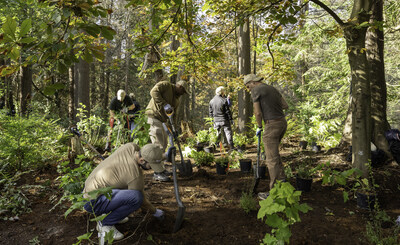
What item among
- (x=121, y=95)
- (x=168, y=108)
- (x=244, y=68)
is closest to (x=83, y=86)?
(x=121, y=95)

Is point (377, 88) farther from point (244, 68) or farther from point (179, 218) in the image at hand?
point (244, 68)

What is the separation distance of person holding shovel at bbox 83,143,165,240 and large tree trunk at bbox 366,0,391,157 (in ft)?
14.2

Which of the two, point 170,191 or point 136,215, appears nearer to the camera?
point 136,215

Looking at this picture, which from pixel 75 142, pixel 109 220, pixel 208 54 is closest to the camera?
pixel 109 220

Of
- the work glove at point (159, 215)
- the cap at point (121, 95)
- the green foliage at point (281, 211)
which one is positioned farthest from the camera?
the cap at point (121, 95)

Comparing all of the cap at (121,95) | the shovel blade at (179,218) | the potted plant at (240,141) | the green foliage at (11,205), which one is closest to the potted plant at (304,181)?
the shovel blade at (179,218)

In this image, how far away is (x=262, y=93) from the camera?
3.48 metres

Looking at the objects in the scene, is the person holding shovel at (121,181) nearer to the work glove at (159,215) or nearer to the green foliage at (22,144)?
Answer: the work glove at (159,215)

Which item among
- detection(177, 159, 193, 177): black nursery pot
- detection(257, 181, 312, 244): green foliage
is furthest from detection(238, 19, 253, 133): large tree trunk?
detection(257, 181, 312, 244): green foliage

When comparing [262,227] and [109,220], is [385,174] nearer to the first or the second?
[262,227]

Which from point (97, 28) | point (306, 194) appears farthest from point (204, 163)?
point (97, 28)

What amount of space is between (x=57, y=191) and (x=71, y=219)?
3.55 ft

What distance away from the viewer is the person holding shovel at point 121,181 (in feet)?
7.90

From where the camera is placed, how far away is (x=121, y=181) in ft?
8.12
